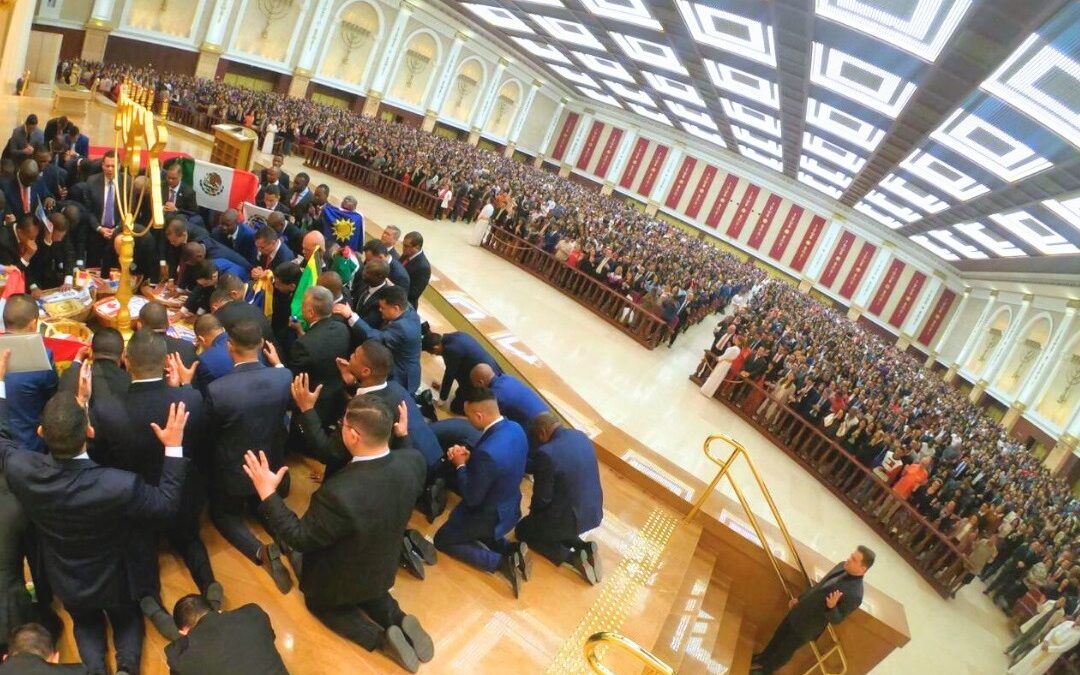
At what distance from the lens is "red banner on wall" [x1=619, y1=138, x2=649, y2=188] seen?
3712cm

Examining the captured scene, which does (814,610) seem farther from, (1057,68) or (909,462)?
(1057,68)

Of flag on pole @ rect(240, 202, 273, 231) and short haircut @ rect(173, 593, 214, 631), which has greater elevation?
flag on pole @ rect(240, 202, 273, 231)

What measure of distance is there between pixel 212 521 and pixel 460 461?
4.52 ft

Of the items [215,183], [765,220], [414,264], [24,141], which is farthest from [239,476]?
[765,220]

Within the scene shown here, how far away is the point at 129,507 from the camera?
205 cm

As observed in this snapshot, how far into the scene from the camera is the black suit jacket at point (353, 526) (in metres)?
2.26

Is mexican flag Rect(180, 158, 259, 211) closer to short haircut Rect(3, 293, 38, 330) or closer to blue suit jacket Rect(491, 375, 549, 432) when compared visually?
short haircut Rect(3, 293, 38, 330)

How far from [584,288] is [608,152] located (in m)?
29.0

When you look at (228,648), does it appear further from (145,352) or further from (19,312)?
(19,312)

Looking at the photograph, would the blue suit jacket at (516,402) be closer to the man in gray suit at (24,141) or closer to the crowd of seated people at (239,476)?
the crowd of seated people at (239,476)

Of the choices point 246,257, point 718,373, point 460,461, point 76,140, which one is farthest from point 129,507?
point 718,373

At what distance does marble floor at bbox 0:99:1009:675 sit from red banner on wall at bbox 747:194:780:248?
925 inches

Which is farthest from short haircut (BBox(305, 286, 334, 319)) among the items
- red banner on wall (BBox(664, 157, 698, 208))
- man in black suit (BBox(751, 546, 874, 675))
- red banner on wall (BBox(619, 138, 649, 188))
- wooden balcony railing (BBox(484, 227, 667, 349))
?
red banner on wall (BBox(619, 138, 649, 188))

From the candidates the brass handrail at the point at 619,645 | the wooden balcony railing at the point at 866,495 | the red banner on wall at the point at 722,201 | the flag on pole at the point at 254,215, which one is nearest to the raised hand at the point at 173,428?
the brass handrail at the point at 619,645
